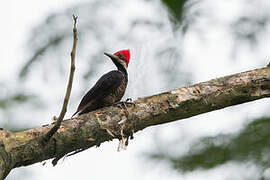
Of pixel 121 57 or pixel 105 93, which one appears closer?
pixel 105 93

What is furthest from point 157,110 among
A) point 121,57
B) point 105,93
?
point 121,57

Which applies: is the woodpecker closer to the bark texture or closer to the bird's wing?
the bird's wing

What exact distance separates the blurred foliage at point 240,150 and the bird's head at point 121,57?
174 centimetres

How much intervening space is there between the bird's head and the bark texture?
1.76m

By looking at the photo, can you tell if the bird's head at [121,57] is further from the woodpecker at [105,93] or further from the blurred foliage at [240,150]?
the blurred foliage at [240,150]

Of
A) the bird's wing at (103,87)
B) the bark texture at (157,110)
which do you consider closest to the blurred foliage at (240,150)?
the bark texture at (157,110)

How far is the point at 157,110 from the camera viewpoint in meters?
3.13

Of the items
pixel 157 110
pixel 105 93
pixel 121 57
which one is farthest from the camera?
pixel 121 57

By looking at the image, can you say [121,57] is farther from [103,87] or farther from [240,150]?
[240,150]

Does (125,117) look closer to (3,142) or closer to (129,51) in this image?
(3,142)

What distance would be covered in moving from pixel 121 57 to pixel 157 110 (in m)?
2.01

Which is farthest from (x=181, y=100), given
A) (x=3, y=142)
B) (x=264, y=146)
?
(x=3, y=142)

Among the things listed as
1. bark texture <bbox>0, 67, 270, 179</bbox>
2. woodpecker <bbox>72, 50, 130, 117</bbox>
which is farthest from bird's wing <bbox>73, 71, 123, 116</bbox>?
bark texture <bbox>0, 67, 270, 179</bbox>

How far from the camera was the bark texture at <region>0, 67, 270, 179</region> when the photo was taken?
2.93 metres
